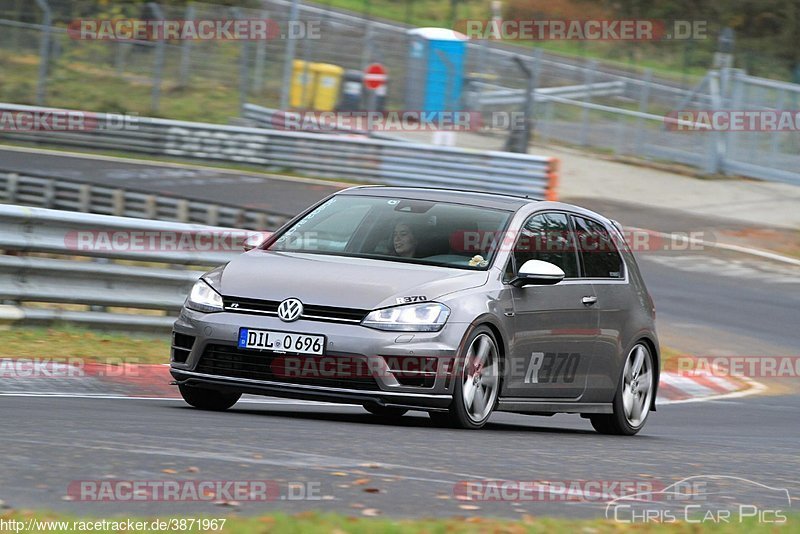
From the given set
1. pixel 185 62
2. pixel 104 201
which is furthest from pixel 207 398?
pixel 185 62

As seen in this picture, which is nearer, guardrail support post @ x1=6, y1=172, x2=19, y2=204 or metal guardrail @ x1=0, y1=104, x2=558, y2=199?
guardrail support post @ x1=6, y1=172, x2=19, y2=204

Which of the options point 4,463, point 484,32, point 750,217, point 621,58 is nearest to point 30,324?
point 4,463

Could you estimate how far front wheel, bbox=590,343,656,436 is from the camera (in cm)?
1055

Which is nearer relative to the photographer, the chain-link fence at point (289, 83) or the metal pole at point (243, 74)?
the chain-link fence at point (289, 83)

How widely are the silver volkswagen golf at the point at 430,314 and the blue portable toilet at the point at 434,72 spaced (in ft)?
67.4

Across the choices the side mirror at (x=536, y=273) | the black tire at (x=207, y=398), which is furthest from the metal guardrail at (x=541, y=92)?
the black tire at (x=207, y=398)

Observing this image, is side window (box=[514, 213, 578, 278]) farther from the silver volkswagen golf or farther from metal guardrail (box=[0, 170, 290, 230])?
metal guardrail (box=[0, 170, 290, 230])

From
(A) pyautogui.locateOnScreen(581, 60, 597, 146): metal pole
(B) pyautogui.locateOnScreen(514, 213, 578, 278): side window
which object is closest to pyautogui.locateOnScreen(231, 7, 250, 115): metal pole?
(A) pyautogui.locateOnScreen(581, 60, 597, 146): metal pole

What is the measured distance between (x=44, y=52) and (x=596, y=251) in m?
23.8

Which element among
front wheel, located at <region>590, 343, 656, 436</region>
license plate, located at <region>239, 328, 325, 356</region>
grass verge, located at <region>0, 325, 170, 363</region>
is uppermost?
license plate, located at <region>239, 328, 325, 356</region>

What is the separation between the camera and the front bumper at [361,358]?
27.4ft

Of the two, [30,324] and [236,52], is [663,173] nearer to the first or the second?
[236,52]

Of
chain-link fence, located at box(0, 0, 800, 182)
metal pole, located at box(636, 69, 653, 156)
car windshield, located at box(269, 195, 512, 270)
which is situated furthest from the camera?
metal pole, located at box(636, 69, 653, 156)

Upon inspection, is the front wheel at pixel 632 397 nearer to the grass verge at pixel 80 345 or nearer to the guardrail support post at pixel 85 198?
the grass verge at pixel 80 345
